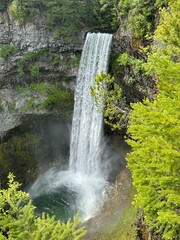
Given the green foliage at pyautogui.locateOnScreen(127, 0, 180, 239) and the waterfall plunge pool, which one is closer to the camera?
the green foliage at pyautogui.locateOnScreen(127, 0, 180, 239)

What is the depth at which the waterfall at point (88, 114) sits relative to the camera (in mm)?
19016

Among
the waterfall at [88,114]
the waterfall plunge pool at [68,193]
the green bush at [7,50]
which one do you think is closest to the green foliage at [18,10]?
the green bush at [7,50]

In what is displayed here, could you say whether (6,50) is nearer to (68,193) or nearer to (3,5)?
(3,5)

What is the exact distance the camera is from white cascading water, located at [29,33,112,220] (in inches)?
741

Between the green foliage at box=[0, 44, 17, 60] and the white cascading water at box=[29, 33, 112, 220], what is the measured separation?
5509 millimetres

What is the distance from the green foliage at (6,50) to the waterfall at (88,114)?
5509 millimetres

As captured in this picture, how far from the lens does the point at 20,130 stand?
21.6 metres

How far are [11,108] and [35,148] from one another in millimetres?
3739

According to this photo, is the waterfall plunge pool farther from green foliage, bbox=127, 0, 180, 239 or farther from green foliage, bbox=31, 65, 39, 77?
green foliage, bbox=127, 0, 180, 239

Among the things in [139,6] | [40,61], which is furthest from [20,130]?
[139,6]

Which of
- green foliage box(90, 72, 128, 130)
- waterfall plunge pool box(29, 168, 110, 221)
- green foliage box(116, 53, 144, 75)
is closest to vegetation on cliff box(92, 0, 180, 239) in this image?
green foliage box(90, 72, 128, 130)

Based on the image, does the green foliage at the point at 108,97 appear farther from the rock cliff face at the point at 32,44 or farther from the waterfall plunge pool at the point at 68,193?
the rock cliff face at the point at 32,44

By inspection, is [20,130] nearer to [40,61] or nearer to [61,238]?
[40,61]

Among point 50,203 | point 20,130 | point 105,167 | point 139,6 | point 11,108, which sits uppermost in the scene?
point 139,6
